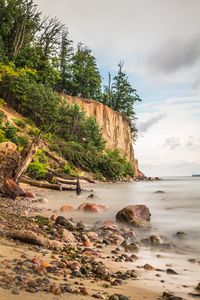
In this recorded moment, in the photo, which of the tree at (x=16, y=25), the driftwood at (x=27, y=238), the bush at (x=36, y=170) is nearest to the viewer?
the driftwood at (x=27, y=238)

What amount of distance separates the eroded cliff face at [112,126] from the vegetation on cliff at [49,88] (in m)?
3.29

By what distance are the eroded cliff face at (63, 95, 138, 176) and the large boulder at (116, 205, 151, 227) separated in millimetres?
43510

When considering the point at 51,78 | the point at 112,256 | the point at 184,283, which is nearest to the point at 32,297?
the point at 184,283

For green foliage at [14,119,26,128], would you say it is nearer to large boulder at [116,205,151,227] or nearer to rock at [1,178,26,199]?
rock at [1,178,26,199]

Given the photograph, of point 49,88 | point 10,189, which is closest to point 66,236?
point 10,189

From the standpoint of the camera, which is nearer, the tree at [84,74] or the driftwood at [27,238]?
the driftwood at [27,238]

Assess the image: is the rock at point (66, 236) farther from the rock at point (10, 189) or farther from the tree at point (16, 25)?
the tree at point (16, 25)

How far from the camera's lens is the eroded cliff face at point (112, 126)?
181ft

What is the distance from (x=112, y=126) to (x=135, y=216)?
165 ft

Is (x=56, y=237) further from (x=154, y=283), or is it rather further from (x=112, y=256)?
(x=154, y=283)

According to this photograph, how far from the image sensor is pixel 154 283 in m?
3.85

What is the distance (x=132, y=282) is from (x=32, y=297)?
1431 millimetres

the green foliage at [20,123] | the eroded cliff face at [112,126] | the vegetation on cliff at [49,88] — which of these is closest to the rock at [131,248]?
the vegetation on cliff at [49,88]

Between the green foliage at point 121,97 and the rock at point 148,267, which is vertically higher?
the green foliage at point 121,97
